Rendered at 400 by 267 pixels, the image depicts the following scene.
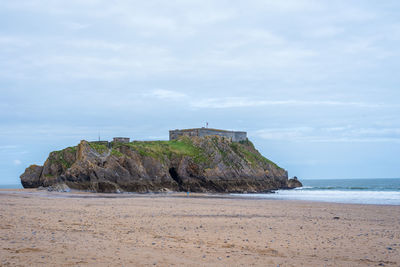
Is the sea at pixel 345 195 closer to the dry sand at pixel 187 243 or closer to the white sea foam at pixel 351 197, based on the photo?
the white sea foam at pixel 351 197

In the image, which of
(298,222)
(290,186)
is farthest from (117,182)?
(290,186)

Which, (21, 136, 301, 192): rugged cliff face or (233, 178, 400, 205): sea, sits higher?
(21, 136, 301, 192): rugged cliff face

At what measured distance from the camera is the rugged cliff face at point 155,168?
145 ft

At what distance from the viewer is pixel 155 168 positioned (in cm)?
5069

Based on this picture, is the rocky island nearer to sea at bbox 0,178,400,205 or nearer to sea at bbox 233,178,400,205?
sea at bbox 0,178,400,205

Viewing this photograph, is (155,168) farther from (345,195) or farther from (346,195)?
(346,195)

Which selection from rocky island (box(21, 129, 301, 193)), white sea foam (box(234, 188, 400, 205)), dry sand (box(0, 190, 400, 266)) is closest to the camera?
dry sand (box(0, 190, 400, 266))

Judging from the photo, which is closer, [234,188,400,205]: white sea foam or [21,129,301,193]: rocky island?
[234,188,400,205]: white sea foam

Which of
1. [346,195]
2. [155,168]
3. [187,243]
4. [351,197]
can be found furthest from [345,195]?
[187,243]

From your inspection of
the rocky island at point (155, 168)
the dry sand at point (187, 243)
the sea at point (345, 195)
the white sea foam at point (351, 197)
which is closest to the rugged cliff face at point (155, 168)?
the rocky island at point (155, 168)

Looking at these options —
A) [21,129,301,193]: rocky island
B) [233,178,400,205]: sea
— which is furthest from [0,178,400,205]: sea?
[21,129,301,193]: rocky island

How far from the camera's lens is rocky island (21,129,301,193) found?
145ft

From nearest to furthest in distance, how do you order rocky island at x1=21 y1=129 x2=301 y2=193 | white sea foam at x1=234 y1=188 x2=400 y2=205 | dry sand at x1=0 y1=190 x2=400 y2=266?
dry sand at x1=0 y1=190 x2=400 y2=266, white sea foam at x1=234 y1=188 x2=400 y2=205, rocky island at x1=21 y1=129 x2=301 y2=193

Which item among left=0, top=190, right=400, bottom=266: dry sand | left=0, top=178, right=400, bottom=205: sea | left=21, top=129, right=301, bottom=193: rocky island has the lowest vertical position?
left=0, top=178, right=400, bottom=205: sea
